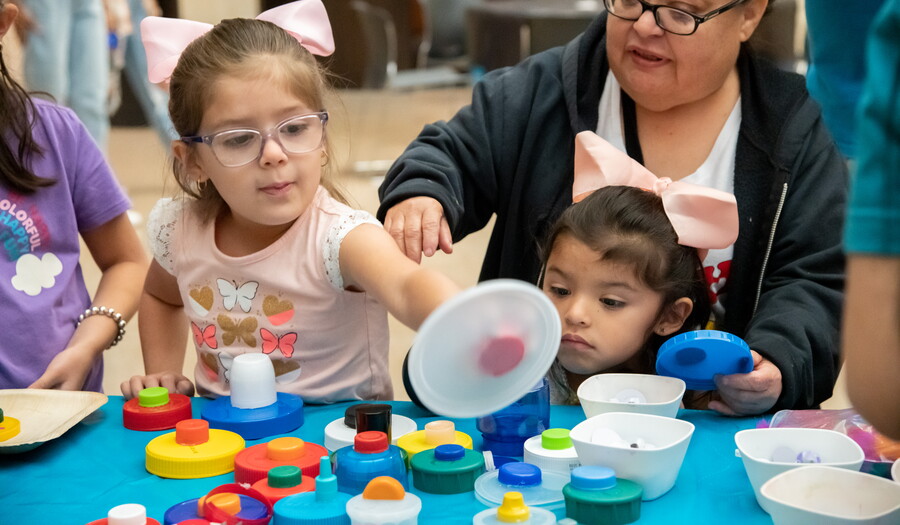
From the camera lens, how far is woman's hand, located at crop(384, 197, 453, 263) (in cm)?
139

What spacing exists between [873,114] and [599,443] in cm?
47

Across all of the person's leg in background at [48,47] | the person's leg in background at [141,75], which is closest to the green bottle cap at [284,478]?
the person's leg in background at [48,47]

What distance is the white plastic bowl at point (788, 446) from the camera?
3.12 ft

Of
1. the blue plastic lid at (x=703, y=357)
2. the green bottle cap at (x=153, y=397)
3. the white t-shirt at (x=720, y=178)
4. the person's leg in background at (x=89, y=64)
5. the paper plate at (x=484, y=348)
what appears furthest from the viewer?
the person's leg in background at (x=89, y=64)

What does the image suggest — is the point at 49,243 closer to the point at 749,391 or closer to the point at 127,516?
the point at 127,516

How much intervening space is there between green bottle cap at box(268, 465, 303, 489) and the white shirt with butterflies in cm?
35

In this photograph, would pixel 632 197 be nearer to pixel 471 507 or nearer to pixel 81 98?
pixel 471 507

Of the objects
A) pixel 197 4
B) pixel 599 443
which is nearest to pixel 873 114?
pixel 599 443

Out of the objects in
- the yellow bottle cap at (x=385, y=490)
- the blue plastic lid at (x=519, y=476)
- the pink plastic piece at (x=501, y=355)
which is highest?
the pink plastic piece at (x=501, y=355)

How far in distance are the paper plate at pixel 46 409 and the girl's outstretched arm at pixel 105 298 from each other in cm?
15

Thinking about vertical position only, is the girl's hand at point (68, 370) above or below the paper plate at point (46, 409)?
below

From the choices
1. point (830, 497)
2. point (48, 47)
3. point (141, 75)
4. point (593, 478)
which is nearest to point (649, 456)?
point (593, 478)

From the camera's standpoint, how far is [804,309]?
1375 millimetres

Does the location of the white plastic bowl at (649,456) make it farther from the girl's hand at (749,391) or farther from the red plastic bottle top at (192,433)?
the red plastic bottle top at (192,433)
